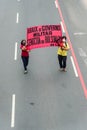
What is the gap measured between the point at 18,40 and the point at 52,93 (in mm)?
5656

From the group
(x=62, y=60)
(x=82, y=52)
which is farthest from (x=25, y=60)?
(x=82, y=52)

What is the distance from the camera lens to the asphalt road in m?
15.5

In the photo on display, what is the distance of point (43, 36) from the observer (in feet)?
59.4

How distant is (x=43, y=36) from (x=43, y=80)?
202 cm

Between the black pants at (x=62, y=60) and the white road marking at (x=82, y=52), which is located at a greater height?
the white road marking at (x=82, y=52)

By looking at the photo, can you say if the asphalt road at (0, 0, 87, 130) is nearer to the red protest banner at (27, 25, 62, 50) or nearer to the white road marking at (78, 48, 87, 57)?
the white road marking at (78, 48, 87, 57)

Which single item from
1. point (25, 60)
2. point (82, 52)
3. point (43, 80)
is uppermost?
point (82, 52)

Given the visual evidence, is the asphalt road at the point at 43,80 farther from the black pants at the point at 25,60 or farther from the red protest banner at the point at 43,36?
the red protest banner at the point at 43,36

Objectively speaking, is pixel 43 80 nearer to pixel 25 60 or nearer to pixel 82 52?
pixel 25 60

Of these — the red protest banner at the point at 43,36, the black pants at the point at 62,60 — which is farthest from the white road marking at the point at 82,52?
the red protest banner at the point at 43,36

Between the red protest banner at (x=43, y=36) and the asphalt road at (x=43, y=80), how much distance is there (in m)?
1.53

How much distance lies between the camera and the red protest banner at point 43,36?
18.0m

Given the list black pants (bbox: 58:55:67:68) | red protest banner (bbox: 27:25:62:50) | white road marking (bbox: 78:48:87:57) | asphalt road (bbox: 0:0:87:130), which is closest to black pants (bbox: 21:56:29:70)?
asphalt road (bbox: 0:0:87:130)

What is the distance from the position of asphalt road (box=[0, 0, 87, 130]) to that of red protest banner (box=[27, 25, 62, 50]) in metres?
1.53
